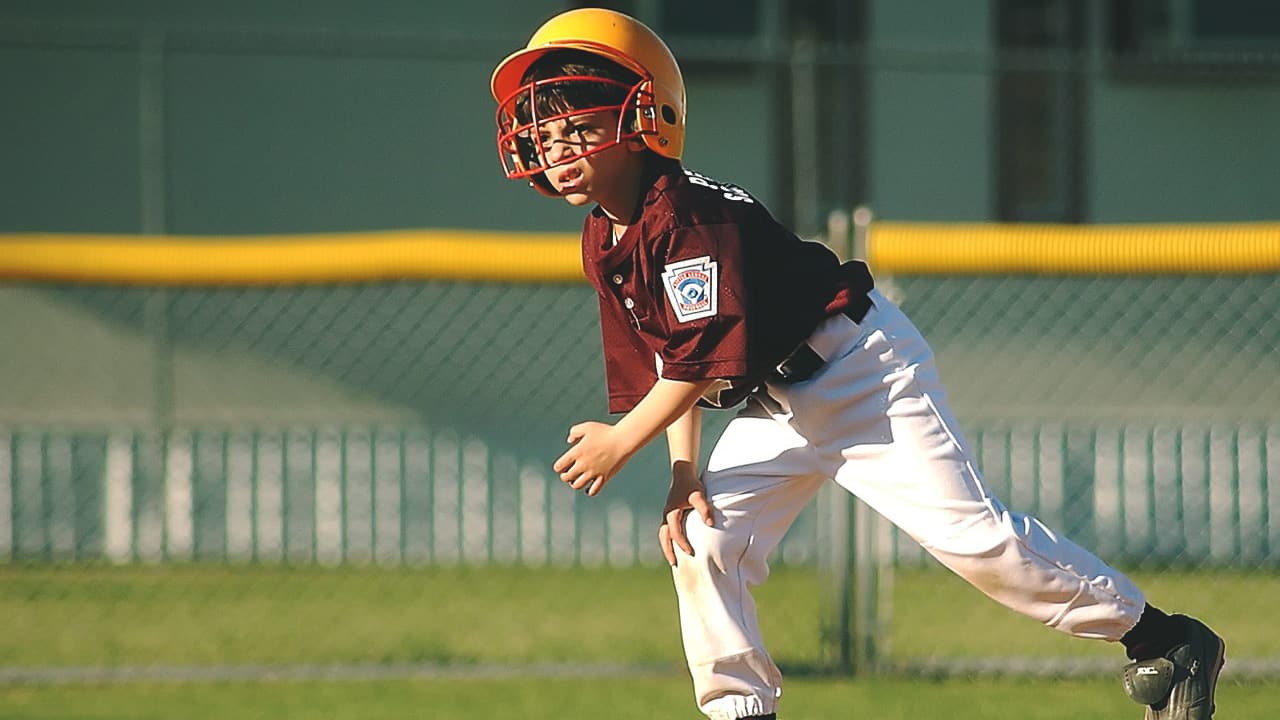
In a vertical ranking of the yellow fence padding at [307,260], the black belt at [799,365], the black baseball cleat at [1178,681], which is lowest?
the black baseball cleat at [1178,681]

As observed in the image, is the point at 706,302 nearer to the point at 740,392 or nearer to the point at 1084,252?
the point at 740,392

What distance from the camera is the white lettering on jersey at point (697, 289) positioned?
341cm

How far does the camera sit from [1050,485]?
29.6 feet

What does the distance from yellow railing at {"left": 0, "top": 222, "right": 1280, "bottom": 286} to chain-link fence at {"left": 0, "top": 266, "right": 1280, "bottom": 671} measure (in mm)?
2369

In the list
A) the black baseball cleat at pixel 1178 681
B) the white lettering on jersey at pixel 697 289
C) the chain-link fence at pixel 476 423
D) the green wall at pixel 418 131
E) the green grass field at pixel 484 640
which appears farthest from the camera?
the green wall at pixel 418 131

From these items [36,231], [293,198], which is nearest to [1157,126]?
[293,198]

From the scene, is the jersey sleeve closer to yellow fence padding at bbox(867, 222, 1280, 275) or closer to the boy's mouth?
the boy's mouth

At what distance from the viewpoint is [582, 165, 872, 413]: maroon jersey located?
342 centimetres

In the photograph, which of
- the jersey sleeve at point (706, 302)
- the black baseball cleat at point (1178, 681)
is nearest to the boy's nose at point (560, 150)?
the jersey sleeve at point (706, 302)

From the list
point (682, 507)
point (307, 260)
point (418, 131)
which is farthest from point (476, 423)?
point (682, 507)

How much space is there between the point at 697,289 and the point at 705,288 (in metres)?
0.02

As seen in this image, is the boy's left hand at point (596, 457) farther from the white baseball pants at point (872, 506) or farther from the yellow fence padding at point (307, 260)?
the yellow fence padding at point (307, 260)

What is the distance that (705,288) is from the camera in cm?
341

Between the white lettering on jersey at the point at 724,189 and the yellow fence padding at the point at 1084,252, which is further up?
the white lettering on jersey at the point at 724,189
